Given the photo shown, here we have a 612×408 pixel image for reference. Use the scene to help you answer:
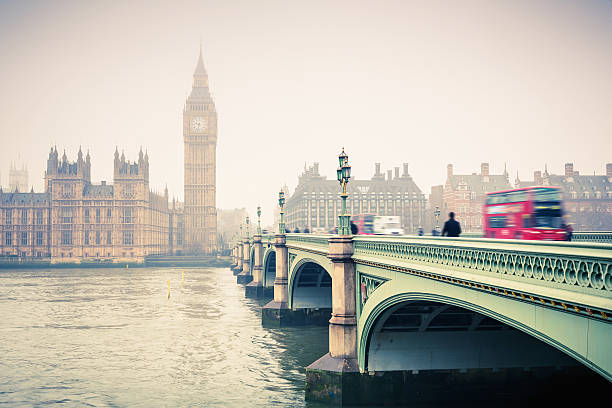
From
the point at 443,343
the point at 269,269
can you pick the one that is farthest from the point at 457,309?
the point at 269,269

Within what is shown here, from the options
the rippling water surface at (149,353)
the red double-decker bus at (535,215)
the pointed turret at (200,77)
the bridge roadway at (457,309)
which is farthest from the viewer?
the pointed turret at (200,77)

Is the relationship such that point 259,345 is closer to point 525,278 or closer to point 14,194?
point 525,278

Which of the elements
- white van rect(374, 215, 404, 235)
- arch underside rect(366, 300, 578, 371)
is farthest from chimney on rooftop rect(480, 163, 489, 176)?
arch underside rect(366, 300, 578, 371)

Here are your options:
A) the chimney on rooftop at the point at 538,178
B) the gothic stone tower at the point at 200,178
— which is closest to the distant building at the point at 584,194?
the chimney on rooftop at the point at 538,178

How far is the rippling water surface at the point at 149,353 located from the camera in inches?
958

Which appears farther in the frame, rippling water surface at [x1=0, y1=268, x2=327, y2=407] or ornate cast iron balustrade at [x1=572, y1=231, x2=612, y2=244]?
rippling water surface at [x1=0, y1=268, x2=327, y2=407]

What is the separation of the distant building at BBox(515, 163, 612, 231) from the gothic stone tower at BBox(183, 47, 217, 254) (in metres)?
82.1

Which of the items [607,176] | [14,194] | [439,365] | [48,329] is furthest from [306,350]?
[14,194]

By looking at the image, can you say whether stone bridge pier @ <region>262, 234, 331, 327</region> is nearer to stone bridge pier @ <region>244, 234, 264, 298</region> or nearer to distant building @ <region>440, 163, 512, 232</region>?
stone bridge pier @ <region>244, 234, 264, 298</region>

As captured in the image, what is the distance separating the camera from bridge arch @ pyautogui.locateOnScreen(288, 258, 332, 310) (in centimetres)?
3922

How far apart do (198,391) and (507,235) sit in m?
14.9

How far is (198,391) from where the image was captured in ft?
81.9

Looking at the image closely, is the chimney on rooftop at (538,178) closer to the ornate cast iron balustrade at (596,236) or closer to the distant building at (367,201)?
the distant building at (367,201)

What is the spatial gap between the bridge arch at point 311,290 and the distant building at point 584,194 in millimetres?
87793
